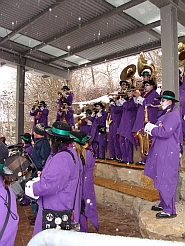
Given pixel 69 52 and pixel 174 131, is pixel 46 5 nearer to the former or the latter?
pixel 69 52

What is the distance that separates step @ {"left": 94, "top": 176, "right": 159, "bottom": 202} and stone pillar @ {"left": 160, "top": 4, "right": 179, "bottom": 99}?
1812mm

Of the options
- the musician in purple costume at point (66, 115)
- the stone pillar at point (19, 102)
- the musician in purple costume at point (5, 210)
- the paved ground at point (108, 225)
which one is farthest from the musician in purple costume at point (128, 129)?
the musician in purple costume at point (5, 210)

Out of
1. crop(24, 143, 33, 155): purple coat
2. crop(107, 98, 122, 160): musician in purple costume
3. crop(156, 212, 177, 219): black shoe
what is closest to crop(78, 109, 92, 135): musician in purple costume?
crop(107, 98, 122, 160): musician in purple costume

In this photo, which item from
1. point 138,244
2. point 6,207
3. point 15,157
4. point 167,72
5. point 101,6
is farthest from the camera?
point 101,6

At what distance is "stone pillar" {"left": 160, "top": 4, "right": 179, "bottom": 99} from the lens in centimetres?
480

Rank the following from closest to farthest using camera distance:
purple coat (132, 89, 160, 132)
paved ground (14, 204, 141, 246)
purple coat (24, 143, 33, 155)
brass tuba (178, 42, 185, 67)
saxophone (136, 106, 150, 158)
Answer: paved ground (14, 204, 141, 246), purple coat (24, 143, 33, 155), saxophone (136, 106, 150, 158), purple coat (132, 89, 160, 132), brass tuba (178, 42, 185, 67)

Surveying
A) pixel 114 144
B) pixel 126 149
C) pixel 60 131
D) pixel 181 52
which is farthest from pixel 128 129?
pixel 60 131

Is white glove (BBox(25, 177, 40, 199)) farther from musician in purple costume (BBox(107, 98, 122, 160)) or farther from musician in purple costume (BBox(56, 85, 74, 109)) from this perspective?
musician in purple costume (BBox(56, 85, 74, 109))

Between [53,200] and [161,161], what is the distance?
1839 mm

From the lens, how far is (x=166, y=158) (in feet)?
12.6

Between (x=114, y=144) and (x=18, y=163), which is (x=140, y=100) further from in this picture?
(x=18, y=163)

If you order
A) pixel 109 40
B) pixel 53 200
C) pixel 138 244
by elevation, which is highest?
pixel 109 40

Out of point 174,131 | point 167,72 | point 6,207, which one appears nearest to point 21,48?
point 167,72

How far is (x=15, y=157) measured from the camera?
2408 mm
